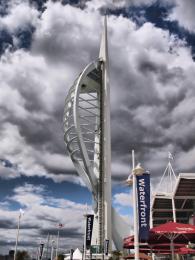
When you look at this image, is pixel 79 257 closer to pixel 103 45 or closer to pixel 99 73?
pixel 99 73

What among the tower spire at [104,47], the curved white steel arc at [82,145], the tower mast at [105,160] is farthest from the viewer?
the tower spire at [104,47]

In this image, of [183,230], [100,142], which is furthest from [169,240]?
[100,142]

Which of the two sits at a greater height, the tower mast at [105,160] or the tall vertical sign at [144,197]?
the tower mast at [105,160]

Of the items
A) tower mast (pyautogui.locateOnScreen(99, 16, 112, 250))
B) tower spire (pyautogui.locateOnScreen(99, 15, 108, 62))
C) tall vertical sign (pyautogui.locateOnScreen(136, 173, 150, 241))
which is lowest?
tall vertical sign (pyautogui.locateOnScreen(136, 173, 150, 241))

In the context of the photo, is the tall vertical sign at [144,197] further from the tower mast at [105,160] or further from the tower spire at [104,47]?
the tower spire at [104,47]

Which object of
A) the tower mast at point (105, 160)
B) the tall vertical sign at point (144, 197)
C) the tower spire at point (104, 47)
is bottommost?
the tall vertical sign at point (144, 197)

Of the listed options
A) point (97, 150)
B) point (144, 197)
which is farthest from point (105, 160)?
point (144, 197)

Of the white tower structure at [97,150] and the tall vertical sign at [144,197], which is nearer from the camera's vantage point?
Answer: the tall vertical sign at [144,197]

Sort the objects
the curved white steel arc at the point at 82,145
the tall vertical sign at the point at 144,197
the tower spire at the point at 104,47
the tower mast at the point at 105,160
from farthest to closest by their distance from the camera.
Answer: the tower spire at the point at 104,47 < the tower mast at the point at 105,160 < the curved white steel arc at the point at 82,145 < the tall vertical sign at the point at 144,197

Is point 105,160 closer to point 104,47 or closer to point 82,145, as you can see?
point 82,145

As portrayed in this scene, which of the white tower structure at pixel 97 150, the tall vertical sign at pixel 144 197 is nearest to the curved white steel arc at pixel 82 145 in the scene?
the white tower structure at pixel 97 150

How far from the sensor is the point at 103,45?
8656cm

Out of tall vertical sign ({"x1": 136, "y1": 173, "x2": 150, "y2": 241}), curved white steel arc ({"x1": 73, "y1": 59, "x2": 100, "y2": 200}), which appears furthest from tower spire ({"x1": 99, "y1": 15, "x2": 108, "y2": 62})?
tall vertical sign ({"x1": 136, "y1": 173, "x2": 150, "y2": 241})

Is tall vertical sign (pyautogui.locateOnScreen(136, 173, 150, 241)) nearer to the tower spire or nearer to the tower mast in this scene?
the tower mast
